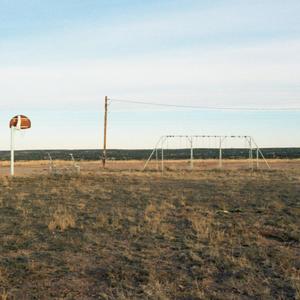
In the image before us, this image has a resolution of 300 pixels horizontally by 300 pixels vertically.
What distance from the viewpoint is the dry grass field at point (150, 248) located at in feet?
24.5

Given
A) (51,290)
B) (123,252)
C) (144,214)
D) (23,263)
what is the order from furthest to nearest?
(144,214) < (123,252) < (23,263) < (51,290)

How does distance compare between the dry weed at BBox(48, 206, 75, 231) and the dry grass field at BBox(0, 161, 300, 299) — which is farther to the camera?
the dry weed at BBox(48, 206, 75, 231)

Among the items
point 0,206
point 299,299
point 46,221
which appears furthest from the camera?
point 0,206

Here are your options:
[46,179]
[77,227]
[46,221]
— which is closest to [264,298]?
[77,227]

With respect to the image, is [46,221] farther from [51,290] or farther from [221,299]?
[221,299]

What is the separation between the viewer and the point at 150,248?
397 inches

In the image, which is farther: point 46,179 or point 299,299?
point 46,179

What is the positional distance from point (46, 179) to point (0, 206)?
475 inches

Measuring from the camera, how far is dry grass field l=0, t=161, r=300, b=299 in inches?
294

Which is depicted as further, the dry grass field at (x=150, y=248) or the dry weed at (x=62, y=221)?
the dry weed at (x=62, y=221)

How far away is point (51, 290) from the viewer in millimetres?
7395

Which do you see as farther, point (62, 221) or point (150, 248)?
point (62, 221)

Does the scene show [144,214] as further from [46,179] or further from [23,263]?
[46,179]

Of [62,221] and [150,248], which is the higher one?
[62,221]
